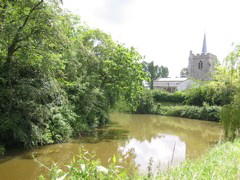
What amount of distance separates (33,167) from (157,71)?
7283cm

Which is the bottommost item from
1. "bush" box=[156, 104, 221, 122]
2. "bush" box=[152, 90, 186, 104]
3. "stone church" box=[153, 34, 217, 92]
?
"bush" box=[156, 104, 221, 122]

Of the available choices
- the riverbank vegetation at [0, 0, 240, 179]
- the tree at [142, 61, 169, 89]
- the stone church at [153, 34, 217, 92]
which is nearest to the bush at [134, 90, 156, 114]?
the riverbank vegetation at [0, 0, 240, 179]

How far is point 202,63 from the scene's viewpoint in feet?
170

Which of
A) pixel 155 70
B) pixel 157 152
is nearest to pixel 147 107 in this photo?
pixel 157 152

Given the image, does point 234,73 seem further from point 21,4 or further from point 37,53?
point 21,4

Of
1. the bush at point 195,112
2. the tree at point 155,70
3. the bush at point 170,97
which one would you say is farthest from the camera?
the tree at point 155,70

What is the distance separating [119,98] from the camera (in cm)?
1661

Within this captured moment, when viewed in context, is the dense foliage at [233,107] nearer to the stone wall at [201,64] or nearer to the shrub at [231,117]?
the shrub at [231,117]

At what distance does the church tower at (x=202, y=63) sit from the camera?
167 ft

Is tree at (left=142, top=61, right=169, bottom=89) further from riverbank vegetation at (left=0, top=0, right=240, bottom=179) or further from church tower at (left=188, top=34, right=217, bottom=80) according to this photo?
riverbank vegetation at (left=0, top=0, right=240, bottom=179)

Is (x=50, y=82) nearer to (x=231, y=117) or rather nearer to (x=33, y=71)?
(x=33, y=71)

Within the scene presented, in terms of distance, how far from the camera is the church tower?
2005 inches

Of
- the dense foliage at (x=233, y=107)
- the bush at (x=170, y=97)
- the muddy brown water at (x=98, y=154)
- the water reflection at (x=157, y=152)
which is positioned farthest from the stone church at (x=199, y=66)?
the muddy brown water at (x=98, y=154)

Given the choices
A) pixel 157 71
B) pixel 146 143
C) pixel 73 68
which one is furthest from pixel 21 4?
pixel 157 71
